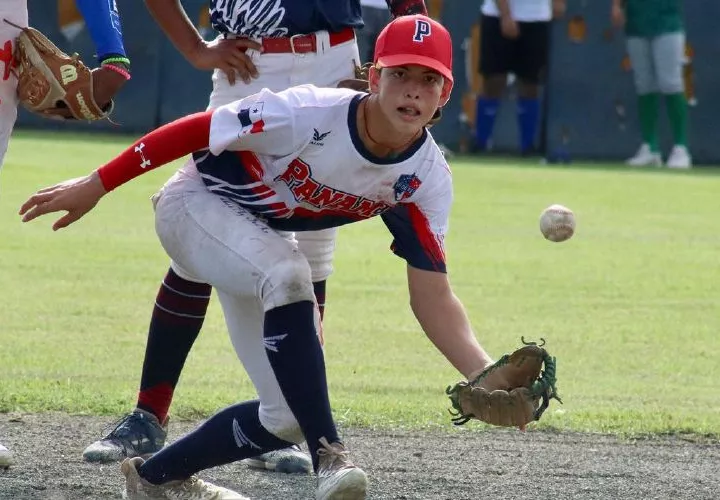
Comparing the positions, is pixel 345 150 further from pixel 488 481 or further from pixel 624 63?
pixel 624 63

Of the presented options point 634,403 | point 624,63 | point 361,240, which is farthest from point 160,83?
point 634,403

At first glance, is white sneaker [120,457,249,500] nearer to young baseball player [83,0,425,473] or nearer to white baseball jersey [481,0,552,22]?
young baseball player [83,0,425,473]

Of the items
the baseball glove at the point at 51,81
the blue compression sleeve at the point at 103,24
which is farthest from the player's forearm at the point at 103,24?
the baseball glove at the point at 51,81

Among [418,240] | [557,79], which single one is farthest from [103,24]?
[557,79]

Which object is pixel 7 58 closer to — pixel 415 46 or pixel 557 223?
pixel 415 46

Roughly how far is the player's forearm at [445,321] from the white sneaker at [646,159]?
1330 cm

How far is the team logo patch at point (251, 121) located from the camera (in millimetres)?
4223

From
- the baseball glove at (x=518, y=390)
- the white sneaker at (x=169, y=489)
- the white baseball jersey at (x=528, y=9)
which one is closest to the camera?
the baseball glove at (x=518, y=390)

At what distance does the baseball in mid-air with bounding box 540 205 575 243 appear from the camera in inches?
226

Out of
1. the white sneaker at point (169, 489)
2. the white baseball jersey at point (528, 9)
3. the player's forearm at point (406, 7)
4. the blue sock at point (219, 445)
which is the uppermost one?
the player's forearm at point (406, 7)

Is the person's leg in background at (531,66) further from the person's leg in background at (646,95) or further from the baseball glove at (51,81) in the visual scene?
the baseball glove at (51,81)

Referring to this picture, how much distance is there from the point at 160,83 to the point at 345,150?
46.4 ft

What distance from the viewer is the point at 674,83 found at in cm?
1692

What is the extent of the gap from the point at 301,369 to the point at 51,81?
1517 mm
